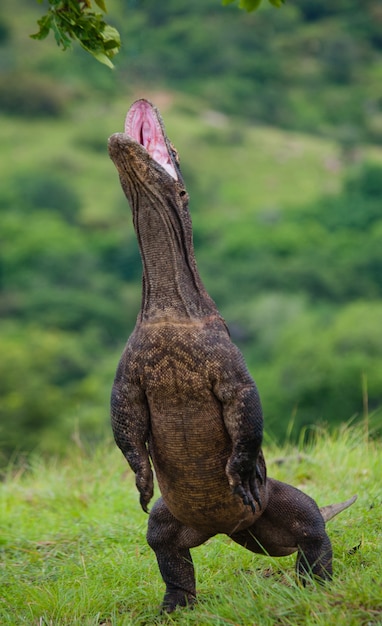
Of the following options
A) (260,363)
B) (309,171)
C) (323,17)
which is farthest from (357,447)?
(323,17)

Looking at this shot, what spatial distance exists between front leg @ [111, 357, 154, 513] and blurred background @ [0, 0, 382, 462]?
2792 cm

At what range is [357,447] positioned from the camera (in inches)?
295

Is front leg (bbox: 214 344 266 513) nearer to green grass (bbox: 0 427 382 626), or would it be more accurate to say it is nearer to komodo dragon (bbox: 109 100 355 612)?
komodo dragon (bbox: 109 100 355 612)

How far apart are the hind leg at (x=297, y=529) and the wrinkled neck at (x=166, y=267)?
3.25 ft

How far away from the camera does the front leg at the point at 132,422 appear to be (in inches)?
170

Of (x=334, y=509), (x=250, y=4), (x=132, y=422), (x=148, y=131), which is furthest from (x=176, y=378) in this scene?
(x=250, y=4)

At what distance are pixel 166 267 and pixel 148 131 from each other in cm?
62

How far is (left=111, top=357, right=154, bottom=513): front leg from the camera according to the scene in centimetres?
432

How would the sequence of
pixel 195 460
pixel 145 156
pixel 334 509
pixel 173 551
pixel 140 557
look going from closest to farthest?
pixel 145 156 → pixel 195 460 → pixel 173 551 → pixel 334 509 → pixel 140 557

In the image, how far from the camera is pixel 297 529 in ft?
15.1

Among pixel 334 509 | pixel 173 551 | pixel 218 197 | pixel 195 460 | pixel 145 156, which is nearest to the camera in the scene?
pixel 145 156

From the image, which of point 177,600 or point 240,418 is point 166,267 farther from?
point 177,600

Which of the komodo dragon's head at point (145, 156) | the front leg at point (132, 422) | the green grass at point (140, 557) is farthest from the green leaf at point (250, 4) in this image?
the green grass at point (140, 557)

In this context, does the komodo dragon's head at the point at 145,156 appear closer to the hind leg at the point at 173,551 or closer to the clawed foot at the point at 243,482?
the clawed foot at the point at 243,482
